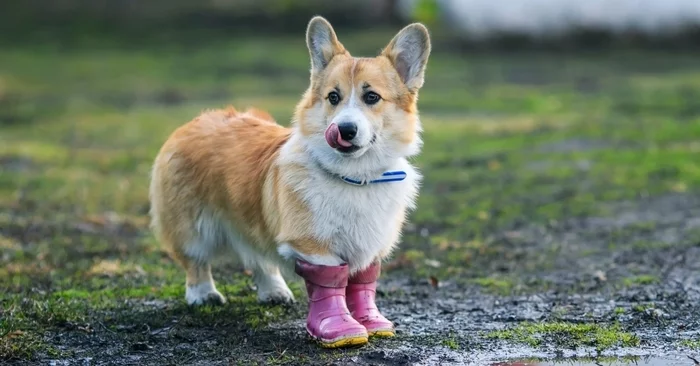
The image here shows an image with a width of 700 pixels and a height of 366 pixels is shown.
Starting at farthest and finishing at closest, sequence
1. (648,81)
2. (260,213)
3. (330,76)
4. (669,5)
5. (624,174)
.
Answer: (669,5) → (648,81) → (624,174) → (260,213) → (330,76)

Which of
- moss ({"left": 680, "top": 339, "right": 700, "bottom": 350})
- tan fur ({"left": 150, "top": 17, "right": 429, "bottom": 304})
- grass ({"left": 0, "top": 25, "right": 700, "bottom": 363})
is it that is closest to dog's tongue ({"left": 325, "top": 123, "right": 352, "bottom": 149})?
tan fur ({"left": 150, "top": 17, "right": 429, "bottom": 304})

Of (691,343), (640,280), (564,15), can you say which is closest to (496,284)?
(640,280)

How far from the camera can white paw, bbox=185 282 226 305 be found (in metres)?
6.61

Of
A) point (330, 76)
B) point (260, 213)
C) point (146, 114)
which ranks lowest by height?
point (146, 114)

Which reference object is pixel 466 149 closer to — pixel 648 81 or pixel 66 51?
pixel 648 81

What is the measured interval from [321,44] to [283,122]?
9861 millimetres

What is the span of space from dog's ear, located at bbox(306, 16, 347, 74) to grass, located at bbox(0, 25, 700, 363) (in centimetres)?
167

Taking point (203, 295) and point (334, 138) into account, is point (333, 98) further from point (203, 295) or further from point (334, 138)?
point (203, 295)

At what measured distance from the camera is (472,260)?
26.7 feet

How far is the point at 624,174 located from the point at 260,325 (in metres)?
6.11

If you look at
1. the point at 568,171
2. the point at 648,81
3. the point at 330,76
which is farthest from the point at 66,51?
the point at 330,76

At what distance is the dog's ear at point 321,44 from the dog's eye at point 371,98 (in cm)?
46

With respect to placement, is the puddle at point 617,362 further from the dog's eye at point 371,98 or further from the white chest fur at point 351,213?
the dog's eye at point 371,98

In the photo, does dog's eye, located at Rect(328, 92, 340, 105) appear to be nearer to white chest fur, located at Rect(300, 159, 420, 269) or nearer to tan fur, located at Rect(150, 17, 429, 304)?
tan fur, located at Rect(150, 17, 429, 304)
